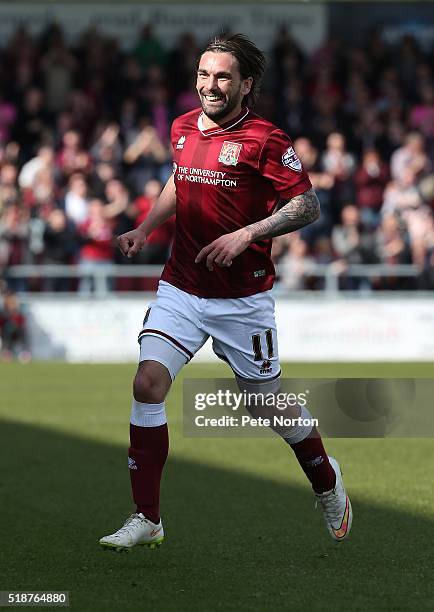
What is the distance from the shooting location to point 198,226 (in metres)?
6.62

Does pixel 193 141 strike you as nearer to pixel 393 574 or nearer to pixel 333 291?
pixel 393 574

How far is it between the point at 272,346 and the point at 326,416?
149 inches

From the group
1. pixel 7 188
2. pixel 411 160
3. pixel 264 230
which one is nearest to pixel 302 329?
pixel 411 160

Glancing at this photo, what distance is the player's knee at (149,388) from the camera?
20.8 ft

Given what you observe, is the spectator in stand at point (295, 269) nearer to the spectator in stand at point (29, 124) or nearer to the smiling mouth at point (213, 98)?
the spectator in stand at point (29, 124)

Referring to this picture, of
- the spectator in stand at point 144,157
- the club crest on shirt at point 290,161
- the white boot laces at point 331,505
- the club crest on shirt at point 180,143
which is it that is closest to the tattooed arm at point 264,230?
the club crest on shirt at point 290,161

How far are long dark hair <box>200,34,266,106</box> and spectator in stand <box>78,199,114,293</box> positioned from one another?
1389 cm

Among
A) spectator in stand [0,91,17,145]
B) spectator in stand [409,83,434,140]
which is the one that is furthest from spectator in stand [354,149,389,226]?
spectator in stand [0,91,17,145]

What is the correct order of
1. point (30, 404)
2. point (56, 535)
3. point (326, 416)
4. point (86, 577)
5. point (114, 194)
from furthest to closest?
point (114, 194) < point (30, 404) < point (326, 416) < point (56, 535) < point (86, 577)

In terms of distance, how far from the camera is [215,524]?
7441 millimetres

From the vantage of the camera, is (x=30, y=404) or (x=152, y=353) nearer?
(x=152, y=353)

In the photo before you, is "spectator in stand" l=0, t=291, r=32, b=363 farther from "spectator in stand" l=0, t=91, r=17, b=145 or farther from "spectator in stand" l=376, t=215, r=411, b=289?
"spectator in stand" l=376, t=215, r=411, b=289

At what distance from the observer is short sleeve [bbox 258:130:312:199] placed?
6418mm

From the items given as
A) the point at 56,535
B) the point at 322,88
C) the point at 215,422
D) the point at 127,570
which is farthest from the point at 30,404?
the point at 322,88
